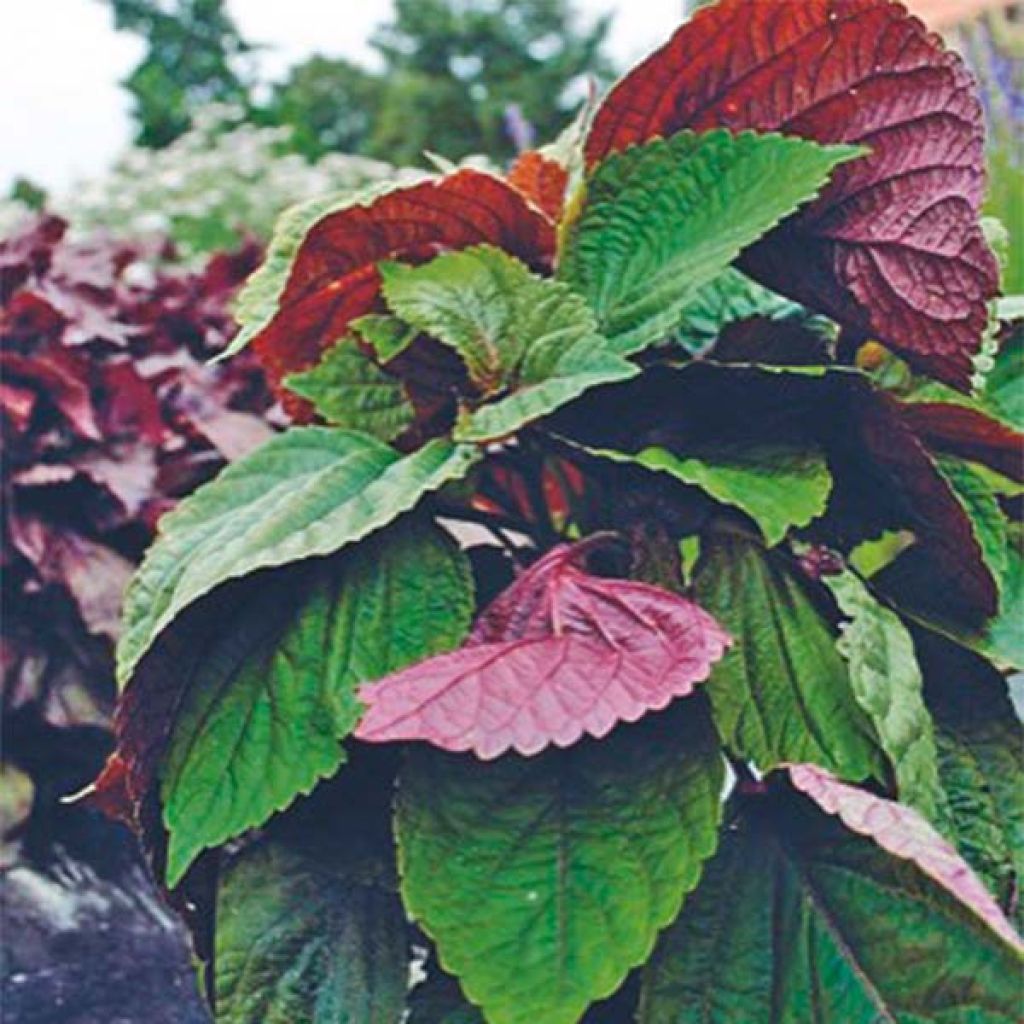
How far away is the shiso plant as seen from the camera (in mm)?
731

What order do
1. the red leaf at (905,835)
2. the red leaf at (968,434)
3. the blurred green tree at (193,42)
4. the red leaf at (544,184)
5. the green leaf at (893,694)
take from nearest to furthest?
the red leaf at (905,835)
the green leaf at (893,694)
the red leaf at (968,434)
the red leaf at (544,184)
the blurred green tree at (193,42)

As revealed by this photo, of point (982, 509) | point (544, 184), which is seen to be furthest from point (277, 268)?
point (982, 509)

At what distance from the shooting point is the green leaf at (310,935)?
0.84 meters

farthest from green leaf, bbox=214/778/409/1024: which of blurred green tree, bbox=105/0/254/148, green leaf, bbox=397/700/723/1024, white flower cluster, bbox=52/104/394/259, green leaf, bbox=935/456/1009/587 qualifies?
blurred green tree, bbox=105/0/254/148

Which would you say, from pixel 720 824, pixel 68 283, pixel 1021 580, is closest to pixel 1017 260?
pixel 1021 580

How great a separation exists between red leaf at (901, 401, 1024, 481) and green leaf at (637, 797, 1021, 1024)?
241 millimetres

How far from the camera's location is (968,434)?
92 cm

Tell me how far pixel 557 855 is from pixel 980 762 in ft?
0.93

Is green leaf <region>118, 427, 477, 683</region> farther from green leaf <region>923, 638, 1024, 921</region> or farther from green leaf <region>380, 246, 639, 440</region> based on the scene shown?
green leaf <region>923, 638, 1024, 921</region>

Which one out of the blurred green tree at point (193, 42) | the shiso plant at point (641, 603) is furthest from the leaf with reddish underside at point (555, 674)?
the blurred green tree at point (193, 42)

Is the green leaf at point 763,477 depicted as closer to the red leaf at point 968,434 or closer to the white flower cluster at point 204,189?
the red leaf at point 968,434

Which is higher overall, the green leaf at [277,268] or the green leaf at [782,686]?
the green leaf at [277,268]

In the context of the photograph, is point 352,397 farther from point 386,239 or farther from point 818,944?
point 818,944

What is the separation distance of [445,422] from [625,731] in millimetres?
270
